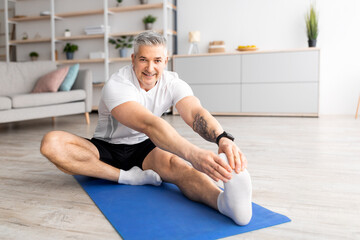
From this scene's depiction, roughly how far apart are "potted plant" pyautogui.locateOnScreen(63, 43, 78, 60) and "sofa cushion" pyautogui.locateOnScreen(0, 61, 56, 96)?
1276 mm

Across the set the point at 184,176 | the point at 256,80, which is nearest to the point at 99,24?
the point at 256,80

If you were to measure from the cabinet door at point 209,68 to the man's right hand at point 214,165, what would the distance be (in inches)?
167

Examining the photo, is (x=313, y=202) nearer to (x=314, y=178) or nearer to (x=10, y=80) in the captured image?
(x=314, y=178)

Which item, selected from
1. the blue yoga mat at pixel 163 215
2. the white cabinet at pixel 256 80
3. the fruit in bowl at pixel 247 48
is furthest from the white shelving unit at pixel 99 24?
the blue yoga mat at pixel 163 215

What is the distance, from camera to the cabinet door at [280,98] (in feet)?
16.2

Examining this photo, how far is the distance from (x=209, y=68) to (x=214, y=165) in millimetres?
4354

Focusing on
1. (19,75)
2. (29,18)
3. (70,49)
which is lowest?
(19,75)

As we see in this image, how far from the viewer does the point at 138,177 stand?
1789 mm

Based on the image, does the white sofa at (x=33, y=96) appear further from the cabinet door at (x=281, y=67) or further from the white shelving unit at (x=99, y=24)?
the cabinet door at (x=281, y=67)

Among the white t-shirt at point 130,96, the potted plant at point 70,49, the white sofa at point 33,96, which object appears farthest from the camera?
the potted plant at point 70,49

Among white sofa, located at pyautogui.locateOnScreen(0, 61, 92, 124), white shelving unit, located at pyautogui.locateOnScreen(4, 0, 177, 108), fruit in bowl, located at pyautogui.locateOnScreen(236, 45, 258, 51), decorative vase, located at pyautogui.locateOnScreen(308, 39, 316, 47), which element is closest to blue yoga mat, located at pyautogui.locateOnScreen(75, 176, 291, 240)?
white sofa, located at pyautogui.locateOnScreen(0, 61, 92, 124)

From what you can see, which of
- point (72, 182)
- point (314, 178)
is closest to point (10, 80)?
point (72, 182)

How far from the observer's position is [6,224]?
135 centimetres

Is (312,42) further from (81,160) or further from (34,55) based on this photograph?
(34,55)
